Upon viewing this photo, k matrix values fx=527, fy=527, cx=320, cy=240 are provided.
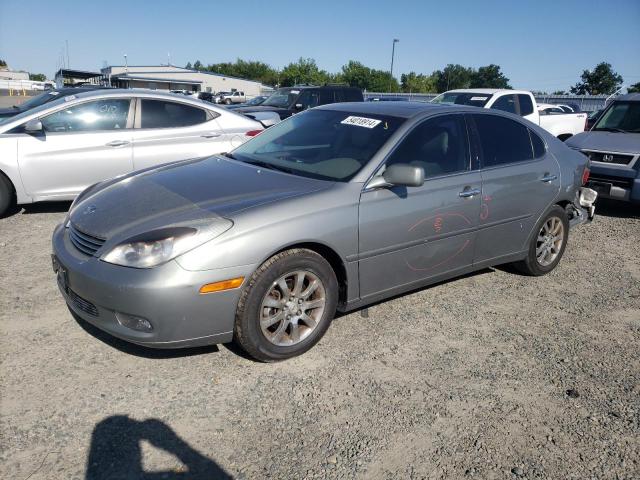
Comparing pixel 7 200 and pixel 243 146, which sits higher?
pixel 243 146

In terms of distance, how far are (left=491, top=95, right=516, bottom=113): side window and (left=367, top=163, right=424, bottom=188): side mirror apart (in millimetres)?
8511

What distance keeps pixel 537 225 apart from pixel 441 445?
9.14ft

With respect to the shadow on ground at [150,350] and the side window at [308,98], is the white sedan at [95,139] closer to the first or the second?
the shadow on ground at [150,350]

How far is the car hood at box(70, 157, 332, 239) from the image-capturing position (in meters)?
3.16

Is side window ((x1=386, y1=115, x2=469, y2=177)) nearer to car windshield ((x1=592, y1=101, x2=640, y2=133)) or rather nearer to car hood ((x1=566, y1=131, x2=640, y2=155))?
car hood ((x1=566, y1=131, x2=640, y2=155))

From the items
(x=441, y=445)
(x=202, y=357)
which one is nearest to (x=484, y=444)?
(x=441, y=445)

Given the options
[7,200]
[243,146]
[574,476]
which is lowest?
[574,476]

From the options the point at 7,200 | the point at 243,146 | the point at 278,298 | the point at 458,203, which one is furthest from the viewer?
the point at 7,200

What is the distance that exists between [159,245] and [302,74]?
105 m

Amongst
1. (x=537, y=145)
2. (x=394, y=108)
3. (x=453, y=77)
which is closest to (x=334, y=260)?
(x=394, y=108)

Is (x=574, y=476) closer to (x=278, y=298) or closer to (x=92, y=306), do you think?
(x=278, y=298)

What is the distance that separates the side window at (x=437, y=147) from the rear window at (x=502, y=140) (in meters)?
0.22

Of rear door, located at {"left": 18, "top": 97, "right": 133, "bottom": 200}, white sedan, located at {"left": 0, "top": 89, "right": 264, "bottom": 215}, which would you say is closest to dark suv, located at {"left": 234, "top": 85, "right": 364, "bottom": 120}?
white sedan, located at {"left": 0, "top": 89, "right": 264, "bottom": 215}

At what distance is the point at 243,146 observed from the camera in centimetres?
464
